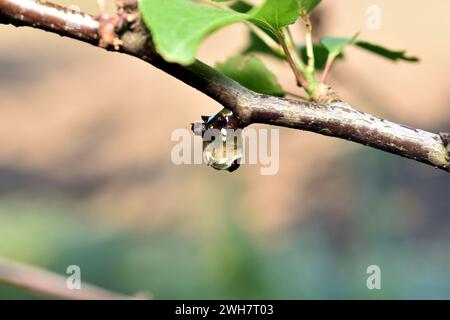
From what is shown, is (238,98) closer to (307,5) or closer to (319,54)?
(307,5)

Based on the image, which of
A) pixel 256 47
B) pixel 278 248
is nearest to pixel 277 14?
pixel 256 47

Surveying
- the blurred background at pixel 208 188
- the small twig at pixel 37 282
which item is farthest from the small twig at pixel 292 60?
the blurred background at pixel 208 188

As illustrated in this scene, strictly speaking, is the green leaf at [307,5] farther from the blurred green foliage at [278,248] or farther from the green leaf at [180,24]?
the blurred green foliage at [278,248]

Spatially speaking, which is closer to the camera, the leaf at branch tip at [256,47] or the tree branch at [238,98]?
the tree branch at [238,98]

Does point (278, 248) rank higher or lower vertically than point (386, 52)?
higher

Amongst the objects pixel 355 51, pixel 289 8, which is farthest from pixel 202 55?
pixel 289 8

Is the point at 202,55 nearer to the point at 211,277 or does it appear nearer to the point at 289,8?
the point at 211,277

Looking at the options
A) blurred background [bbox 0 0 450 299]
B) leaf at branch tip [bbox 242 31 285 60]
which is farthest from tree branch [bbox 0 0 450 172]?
blurred background [bbox 0 0 450 299]
